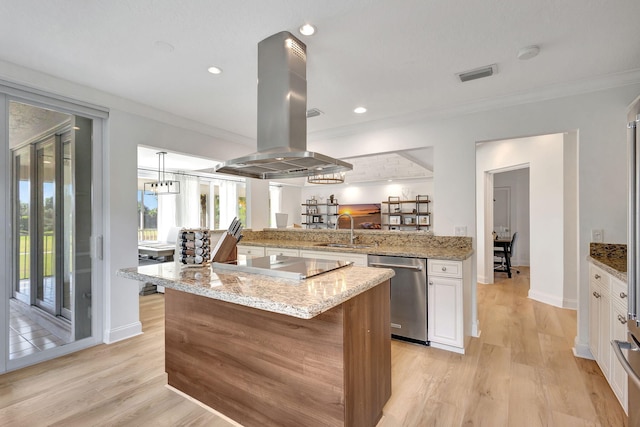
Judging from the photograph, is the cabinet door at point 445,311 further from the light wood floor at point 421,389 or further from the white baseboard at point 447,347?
the light wood floor at point 421,389

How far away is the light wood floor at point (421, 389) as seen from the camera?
1902 mm

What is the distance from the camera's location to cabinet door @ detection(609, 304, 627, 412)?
181 centimetres

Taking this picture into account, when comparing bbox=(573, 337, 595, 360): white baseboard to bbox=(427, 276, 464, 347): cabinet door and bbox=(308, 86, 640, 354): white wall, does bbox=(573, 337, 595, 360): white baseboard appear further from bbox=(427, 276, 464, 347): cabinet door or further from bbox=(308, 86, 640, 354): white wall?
bbox=(427, 276, 464, 347): cabinet door

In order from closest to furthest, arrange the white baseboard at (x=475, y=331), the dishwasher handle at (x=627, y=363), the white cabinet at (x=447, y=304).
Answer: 1. the dishwasher handle at (x=627, y=363)
2. the white cabinet at (x=447, y=304)
3. the white baseboard at (x=475, y=331)

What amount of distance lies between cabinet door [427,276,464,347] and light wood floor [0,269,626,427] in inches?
5.7

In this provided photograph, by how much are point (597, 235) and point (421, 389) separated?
2.08 metres

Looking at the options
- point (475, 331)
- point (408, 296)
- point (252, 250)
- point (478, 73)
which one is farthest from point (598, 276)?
point (252, 250)

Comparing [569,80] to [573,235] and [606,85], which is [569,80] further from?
[573,235]

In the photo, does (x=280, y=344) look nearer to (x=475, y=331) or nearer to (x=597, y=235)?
Answer: (x=475, y=331)

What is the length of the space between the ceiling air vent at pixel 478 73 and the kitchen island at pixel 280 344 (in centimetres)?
192

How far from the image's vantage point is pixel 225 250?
2.19 m

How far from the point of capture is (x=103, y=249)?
3.09 metres

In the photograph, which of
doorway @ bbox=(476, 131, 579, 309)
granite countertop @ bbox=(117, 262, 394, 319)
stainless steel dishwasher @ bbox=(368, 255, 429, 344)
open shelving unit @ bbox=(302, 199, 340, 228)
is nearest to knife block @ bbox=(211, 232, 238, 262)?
granite countertop @ bbox=(117, 262, 394, 319)

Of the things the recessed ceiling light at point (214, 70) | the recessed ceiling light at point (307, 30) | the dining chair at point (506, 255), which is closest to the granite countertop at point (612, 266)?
the recessed ceiling light at point (307, 30)
